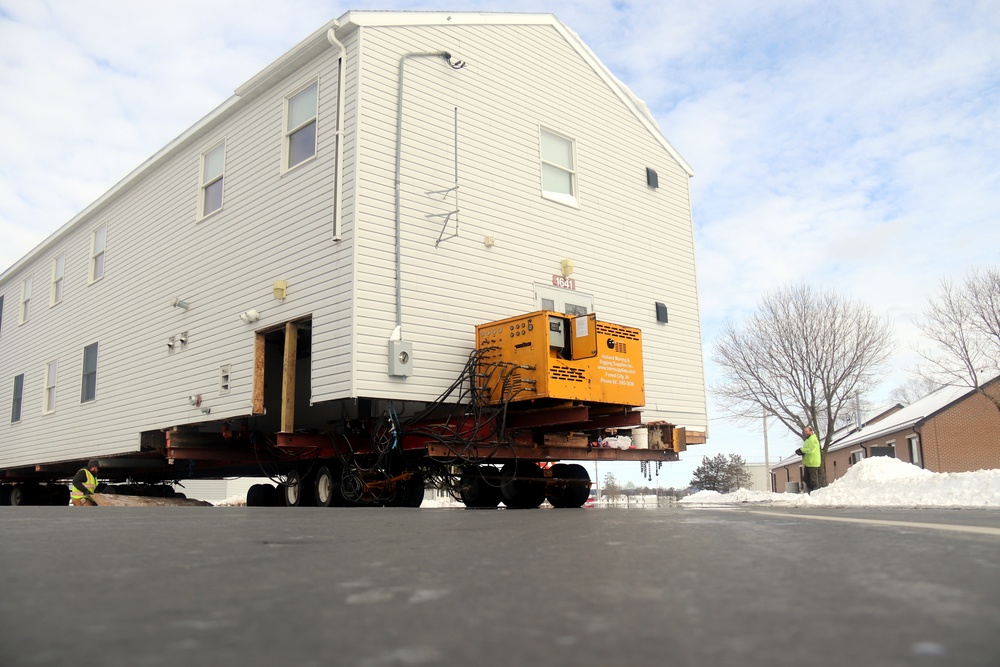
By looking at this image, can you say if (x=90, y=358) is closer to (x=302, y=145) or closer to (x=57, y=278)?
(x=57, y=278)

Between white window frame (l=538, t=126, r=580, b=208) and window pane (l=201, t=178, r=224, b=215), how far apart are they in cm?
577

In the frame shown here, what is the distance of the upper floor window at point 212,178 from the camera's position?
14.7m

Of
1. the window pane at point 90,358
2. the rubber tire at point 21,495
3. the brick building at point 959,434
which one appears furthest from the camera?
the brick building at point 959,434

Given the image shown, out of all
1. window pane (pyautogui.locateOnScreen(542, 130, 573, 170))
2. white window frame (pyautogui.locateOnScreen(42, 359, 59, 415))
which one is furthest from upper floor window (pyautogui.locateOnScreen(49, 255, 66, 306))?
window pane (pyautogui.locateOnScreen(542, 130, 573, 170))

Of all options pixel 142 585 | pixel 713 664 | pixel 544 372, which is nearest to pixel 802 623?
pixel 713 664

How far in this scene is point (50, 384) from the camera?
20203 mm

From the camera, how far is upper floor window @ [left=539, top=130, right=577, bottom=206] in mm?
14383

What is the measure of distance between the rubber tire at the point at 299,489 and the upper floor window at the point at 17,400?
43.4 feet

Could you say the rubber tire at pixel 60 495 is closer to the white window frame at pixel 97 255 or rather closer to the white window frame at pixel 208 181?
the white window frame at pixel 97 255

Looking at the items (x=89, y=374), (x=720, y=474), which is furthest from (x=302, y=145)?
(x=720, y=474)

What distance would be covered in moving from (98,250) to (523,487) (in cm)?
1267

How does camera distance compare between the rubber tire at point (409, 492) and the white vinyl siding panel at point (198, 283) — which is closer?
the rubber tire at point (409, 492)

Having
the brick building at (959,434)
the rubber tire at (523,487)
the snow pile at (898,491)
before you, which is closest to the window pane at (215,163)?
the rubber tire at (523,487)

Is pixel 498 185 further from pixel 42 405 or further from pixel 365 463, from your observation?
pixel 42 405
